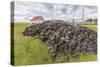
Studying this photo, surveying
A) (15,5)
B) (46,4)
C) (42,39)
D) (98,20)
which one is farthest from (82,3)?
(15,5)

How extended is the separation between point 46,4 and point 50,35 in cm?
32

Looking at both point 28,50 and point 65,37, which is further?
point 65,37

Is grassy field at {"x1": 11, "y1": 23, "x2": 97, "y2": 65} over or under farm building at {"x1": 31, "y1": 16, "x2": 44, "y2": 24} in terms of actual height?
under

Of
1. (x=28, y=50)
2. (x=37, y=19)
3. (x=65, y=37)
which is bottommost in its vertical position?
(x=28, y=50)

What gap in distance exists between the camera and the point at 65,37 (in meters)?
2.14

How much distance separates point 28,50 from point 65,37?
0.42m

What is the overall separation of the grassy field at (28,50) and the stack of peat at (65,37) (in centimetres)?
5

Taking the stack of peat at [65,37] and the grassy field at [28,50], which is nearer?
the grassy field at [28,50]

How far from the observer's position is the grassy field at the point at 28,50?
1949mm

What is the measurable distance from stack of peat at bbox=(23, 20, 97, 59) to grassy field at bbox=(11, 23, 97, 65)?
46 mm

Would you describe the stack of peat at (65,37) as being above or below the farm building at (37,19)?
below

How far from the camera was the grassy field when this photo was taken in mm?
1949

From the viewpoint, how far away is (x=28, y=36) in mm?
2006
